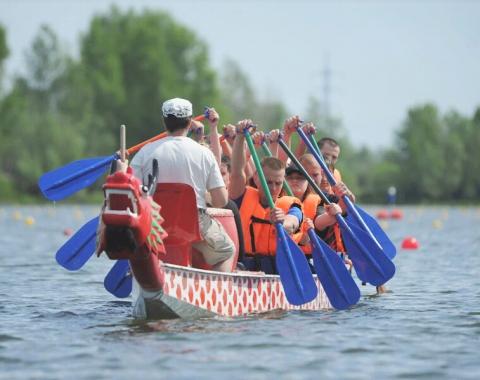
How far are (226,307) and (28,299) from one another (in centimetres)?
294

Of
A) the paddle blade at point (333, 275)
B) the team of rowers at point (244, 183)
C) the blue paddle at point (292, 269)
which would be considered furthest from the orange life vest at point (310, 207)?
the blue paddle at point (292, 269)

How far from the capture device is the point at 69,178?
1007 cm

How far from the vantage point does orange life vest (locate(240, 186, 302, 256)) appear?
33.2 feet

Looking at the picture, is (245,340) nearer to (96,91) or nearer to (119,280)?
(119,280)

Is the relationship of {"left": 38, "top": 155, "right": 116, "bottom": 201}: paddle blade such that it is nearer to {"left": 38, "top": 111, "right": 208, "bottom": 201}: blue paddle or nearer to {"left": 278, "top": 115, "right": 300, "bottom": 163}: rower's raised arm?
{"left": 38, "top": 111, "right": 208, "bottom": 201}: blue paddle

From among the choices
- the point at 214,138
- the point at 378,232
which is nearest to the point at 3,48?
the point at 378,232

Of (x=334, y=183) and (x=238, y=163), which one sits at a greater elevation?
(x=238, y=163)

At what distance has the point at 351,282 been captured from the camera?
1020cm

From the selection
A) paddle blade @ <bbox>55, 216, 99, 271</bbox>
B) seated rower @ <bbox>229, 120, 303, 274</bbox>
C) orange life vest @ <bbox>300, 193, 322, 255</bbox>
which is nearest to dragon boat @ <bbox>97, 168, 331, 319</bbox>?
seated rower @ <bbox>229, 120, 303, 274</bbox>

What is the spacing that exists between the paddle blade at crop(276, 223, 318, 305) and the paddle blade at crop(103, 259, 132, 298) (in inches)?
64.2

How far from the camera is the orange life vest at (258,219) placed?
1012 cm

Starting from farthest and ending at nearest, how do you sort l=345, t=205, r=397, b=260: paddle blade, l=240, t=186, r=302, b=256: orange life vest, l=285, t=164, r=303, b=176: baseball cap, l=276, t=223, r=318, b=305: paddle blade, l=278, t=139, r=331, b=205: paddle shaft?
l=345, t=205, r=397, b=260: paddle blade
l=285, t=164, r=303, b=176: baseball cap
l=278, t=139, r=331, b=205: paddle shaft
l=240, t=186, r=302, b=256: orange life vest
l=276, t=223, r=318, b=305: paddle blade

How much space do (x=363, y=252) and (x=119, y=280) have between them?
7.63 ft

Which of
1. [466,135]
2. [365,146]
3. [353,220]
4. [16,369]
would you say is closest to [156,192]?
[16,369]
